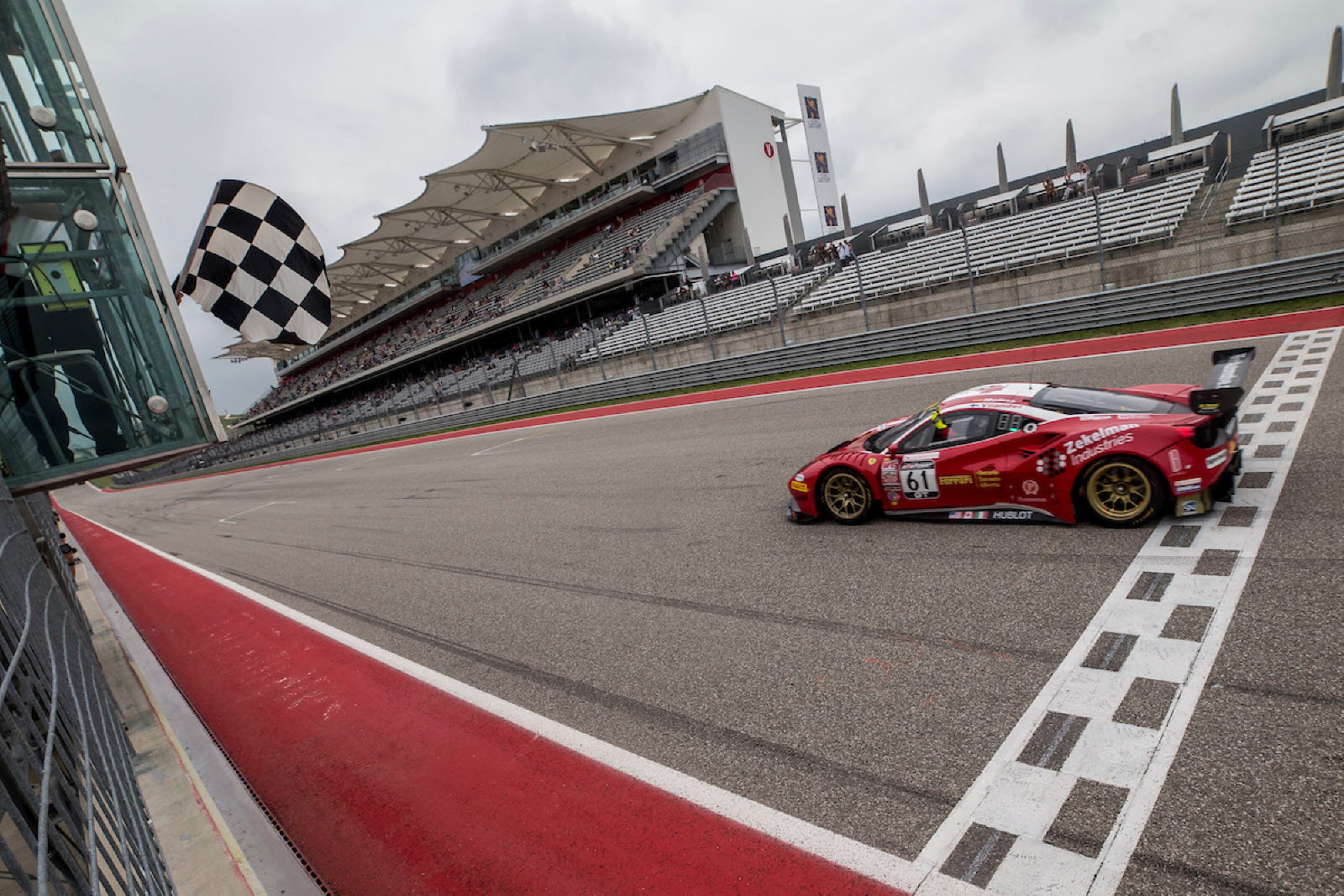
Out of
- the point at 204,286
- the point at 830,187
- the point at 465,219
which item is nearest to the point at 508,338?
the point at 465,219

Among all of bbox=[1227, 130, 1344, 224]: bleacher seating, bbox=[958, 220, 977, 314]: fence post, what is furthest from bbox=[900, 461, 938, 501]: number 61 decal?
bbox=[1227, 130, 1344, 224]: bleacher seating

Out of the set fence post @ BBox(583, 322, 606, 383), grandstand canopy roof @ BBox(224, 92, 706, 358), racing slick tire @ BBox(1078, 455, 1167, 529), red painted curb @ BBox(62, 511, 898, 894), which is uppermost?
grandstand canopy roof @ BBox(224, 92, 706, 358)

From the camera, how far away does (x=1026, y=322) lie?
45.3ft

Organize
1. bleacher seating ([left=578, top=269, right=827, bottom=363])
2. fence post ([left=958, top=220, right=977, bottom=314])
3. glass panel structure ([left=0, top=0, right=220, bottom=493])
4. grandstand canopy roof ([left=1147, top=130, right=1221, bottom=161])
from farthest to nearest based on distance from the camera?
1. bleacher seating ([left=578, top=269, right=827, bottom=363])
2. grandstand canopy roof ([left=1147, top=130, right=1221, bottom=161])
3. fence post ([left=958, top=220, right=977, bottom=314])
4. glass panel structure ([left=0, top=0, right=220, bottom=493])

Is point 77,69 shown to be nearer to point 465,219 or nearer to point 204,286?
point 204,286

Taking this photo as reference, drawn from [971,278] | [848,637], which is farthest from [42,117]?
[971,278]

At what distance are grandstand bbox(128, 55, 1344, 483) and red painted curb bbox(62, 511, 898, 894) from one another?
281 cm

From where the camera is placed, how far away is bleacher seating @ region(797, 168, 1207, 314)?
14320 millimetres

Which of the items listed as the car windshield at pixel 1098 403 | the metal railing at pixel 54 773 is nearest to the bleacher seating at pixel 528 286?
the car windshield at pixel 1098 403

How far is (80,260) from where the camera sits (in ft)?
9.97

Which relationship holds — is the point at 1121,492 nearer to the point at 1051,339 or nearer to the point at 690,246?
the point at 1051,339

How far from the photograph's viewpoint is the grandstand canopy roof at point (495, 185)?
31.7 meters

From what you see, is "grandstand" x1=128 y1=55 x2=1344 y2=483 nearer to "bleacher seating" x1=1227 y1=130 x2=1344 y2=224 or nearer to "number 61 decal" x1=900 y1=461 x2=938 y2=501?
"bleacher seating" x1=1227 y1=130 x2=1344 y2=224

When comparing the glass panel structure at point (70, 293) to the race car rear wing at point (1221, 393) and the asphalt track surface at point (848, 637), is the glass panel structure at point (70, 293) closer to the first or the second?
the asphalt track surface at point (848, 637)
